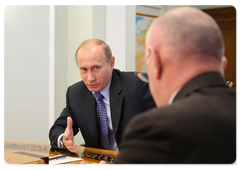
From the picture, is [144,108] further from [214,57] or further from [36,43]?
[36,43]

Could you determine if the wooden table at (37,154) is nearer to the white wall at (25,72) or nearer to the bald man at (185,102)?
the bald man at (185,102)

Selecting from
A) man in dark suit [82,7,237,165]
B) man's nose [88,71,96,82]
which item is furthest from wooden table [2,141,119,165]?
man in dark suit [82,7,237,165]

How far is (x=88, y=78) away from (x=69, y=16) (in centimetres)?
251

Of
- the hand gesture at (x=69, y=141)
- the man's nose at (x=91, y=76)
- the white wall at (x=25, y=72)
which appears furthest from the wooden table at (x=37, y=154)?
the white wall at (x=25, y=72)

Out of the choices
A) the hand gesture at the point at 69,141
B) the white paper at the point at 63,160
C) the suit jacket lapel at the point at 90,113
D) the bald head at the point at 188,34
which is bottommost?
the white paper at the point at 63,160

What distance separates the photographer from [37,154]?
1.86 metres

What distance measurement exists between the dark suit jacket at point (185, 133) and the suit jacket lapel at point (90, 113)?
5.07 ft

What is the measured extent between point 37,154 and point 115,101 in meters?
0.79

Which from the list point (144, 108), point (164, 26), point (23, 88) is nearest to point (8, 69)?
point (23, 88)

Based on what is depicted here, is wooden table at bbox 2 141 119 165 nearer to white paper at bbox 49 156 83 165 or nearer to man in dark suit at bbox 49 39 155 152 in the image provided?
white paper at bbox 49 156 83 165

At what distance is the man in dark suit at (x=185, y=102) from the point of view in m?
0.84

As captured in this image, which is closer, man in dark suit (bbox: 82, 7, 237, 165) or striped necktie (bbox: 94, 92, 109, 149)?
man in dark suit (bbox: 82, 7, 237, 165)

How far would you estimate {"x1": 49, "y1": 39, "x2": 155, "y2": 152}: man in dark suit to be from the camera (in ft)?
7.92

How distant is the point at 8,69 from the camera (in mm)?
4047
